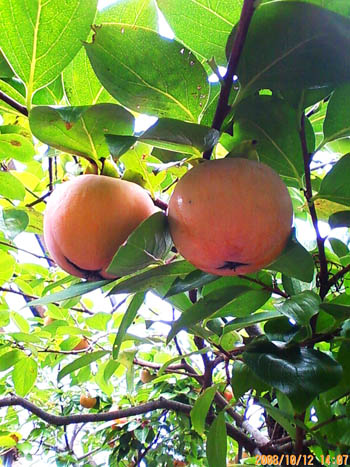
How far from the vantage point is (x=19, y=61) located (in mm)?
434

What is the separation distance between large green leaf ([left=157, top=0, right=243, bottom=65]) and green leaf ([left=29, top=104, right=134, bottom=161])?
0.10 m

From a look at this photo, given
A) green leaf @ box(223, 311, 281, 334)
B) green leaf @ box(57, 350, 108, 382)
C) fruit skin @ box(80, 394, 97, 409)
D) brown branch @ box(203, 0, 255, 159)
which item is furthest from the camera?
fruit skin @ box(80, 394, 97, 409)

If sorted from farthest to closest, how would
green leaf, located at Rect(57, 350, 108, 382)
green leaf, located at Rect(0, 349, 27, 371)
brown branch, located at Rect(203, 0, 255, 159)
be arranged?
green leaf, located at Rect(0, 349, 27, 371) < green leaf, located at Rect(57, 350, 108, 382) < brown branch, located at Rect(203, 0, 255, 159)

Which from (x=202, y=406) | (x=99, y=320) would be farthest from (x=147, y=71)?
(x=99, y=320)

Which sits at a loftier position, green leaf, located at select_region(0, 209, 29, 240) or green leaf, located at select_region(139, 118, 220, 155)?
green leaf, located at select_region(139, 118, 220, 155)

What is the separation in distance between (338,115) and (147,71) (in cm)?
21

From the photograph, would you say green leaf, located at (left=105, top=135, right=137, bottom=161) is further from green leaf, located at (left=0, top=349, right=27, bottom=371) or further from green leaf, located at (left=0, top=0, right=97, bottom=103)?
green leaf, located at (left=0, top=349, right=27, bottom=371)

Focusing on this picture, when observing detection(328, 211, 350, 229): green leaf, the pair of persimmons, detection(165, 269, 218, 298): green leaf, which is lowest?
detection(165, 269, 218, 298): green leaf

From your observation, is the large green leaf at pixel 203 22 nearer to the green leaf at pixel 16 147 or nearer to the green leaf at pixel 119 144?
the green leaf at pixel 119 144

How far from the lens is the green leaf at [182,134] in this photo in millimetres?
354

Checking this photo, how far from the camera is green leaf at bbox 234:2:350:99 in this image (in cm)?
33

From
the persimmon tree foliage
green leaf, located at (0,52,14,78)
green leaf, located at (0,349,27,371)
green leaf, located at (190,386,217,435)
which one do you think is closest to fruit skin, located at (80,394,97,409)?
green leaf, located at (0,349,27,371)

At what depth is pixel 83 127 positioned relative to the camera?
428 millimetres

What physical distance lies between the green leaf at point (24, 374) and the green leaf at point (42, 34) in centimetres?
85
